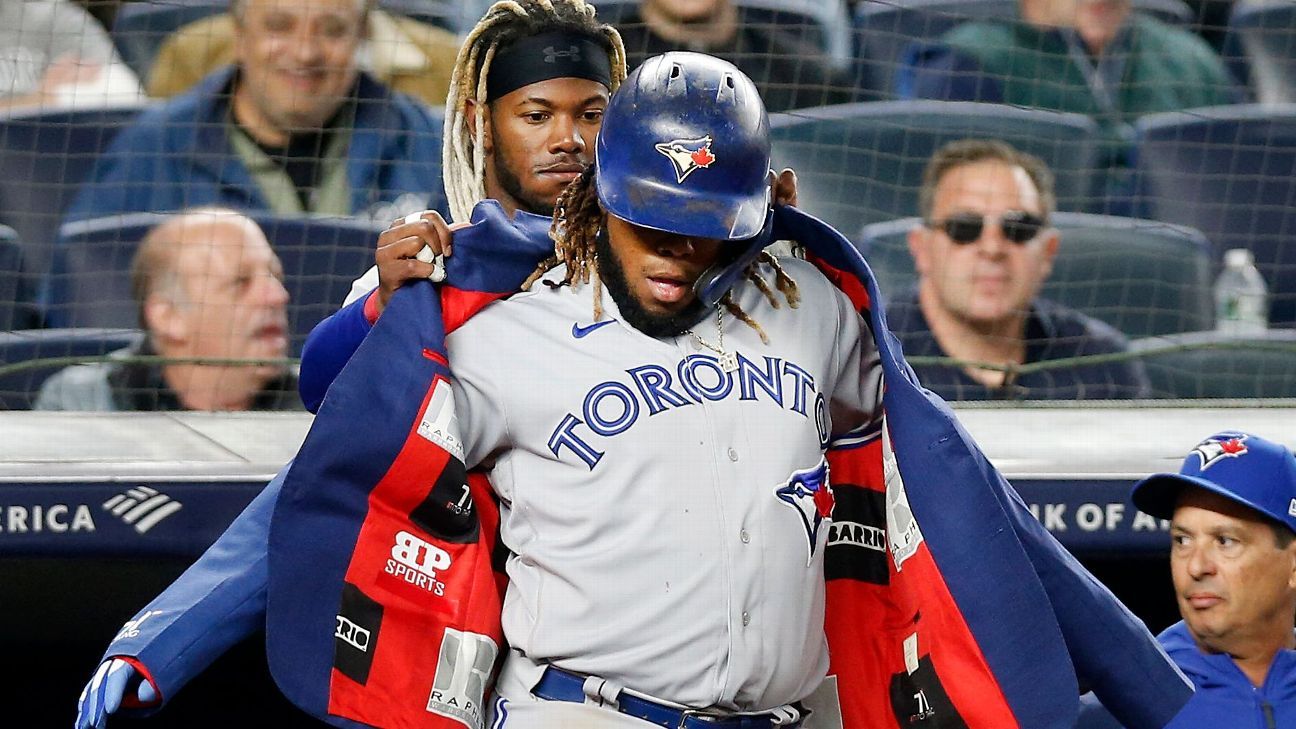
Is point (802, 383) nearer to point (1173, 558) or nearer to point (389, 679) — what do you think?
point (389, 679)

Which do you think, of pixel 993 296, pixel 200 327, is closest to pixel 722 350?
pixel 200 327

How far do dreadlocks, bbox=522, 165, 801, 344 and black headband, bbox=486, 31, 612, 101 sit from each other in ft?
1.07

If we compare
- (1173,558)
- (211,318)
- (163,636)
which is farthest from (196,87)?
(1173,558)

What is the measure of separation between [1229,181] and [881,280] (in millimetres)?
1021

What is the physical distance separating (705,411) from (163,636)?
2.22 ft

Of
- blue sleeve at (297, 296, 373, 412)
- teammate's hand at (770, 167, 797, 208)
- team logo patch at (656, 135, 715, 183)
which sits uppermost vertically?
team logo patch at (656, 135, 715, 183)

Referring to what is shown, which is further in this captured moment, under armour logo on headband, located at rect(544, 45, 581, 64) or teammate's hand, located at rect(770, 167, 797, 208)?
under armour logo on headband, located at rect(544, 45, 581, 64)

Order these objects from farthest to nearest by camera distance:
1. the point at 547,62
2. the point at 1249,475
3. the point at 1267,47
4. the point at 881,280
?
the point at 1267,47 < the point at 881,280 < the point at 1249,475 < the point at 547,62

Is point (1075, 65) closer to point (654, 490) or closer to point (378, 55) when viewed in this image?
point (378, 55)

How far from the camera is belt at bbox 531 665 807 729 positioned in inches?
65.5

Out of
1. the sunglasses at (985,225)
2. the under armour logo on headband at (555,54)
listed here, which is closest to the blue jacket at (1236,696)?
the under armour logo on headband at (555,54)

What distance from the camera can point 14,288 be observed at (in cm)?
372

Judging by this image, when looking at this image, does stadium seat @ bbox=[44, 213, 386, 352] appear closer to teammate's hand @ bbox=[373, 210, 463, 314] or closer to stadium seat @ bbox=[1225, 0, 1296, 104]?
teammate's hand @ bbox=[373, 210, 463, 314]

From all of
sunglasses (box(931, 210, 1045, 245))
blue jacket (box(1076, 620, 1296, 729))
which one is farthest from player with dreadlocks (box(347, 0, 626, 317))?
sunglasses (box(931, 210, 1045, 245))
